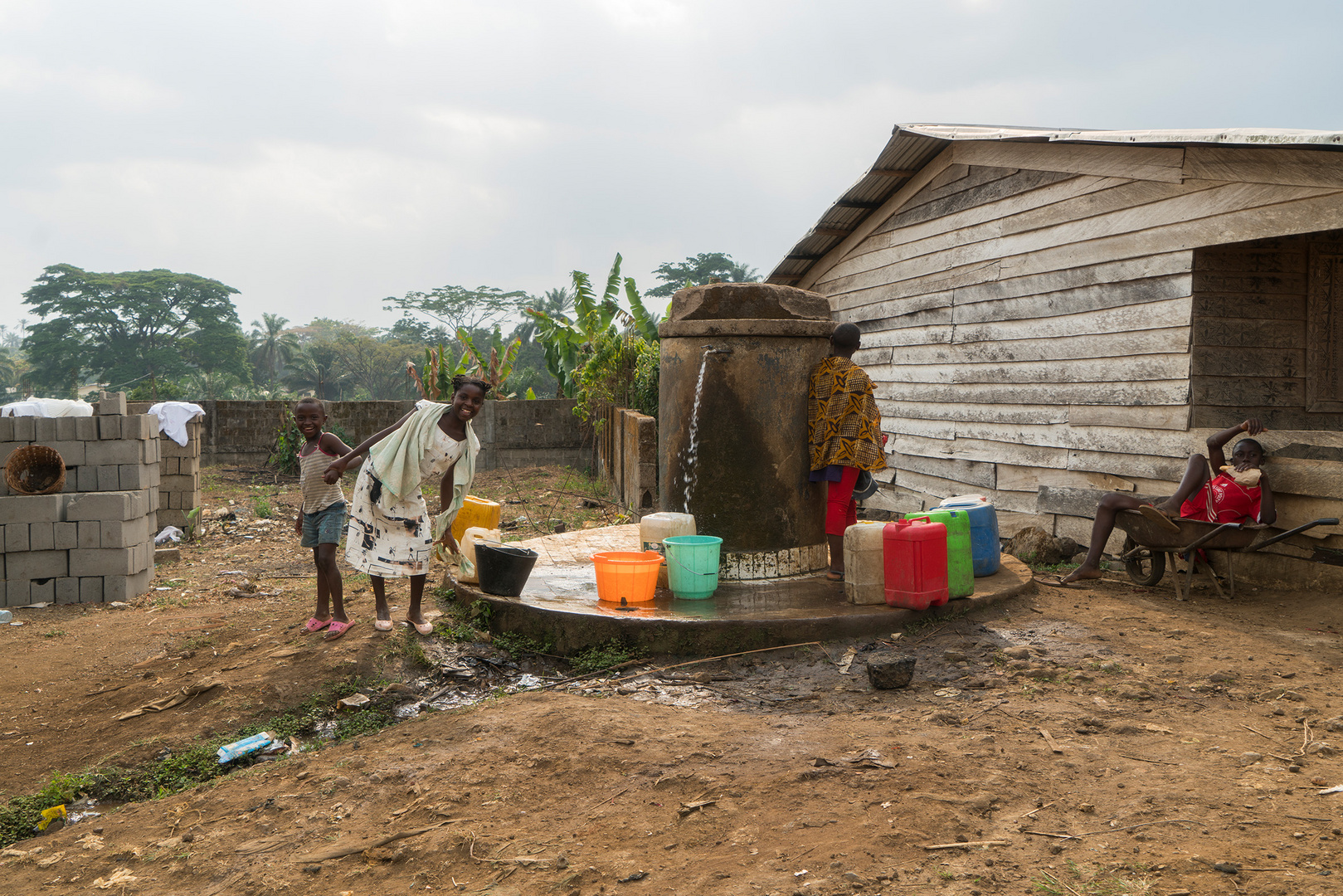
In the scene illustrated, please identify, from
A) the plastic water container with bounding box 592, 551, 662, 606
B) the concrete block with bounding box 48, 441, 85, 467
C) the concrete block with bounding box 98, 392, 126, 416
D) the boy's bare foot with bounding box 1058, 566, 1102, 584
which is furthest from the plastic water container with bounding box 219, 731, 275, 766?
the boy's bare foot with bounding box 1058, 566, 1102, 584

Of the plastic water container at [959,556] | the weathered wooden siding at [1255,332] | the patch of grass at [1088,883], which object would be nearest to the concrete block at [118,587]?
the plastic water container at [959,556]

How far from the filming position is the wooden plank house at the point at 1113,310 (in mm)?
5484

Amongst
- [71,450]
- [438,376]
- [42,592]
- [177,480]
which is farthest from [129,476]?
[438,376]

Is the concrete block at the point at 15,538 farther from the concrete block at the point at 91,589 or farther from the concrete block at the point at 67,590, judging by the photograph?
the concrete block at the point at 91,589

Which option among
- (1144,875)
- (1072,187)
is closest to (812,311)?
(1072,187)

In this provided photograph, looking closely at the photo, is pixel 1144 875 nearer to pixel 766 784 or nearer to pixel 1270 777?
pixel 1270 777

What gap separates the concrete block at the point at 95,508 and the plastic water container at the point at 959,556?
6.15m

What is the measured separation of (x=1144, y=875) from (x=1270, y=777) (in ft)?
3.06

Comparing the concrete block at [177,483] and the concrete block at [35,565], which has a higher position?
the concrete block at [177,483]

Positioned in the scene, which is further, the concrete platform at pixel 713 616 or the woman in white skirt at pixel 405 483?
the woman in white skirt at pixel 405 483

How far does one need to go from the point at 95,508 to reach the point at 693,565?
5091 millimetres

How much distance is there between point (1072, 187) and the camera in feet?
22.7

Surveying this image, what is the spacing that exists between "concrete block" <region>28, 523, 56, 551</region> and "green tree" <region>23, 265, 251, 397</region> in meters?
46.1

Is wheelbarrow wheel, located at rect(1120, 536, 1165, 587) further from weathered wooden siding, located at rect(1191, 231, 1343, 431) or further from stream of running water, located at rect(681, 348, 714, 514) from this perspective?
stream of running water, located at rect(681, 348, 714, 514)
